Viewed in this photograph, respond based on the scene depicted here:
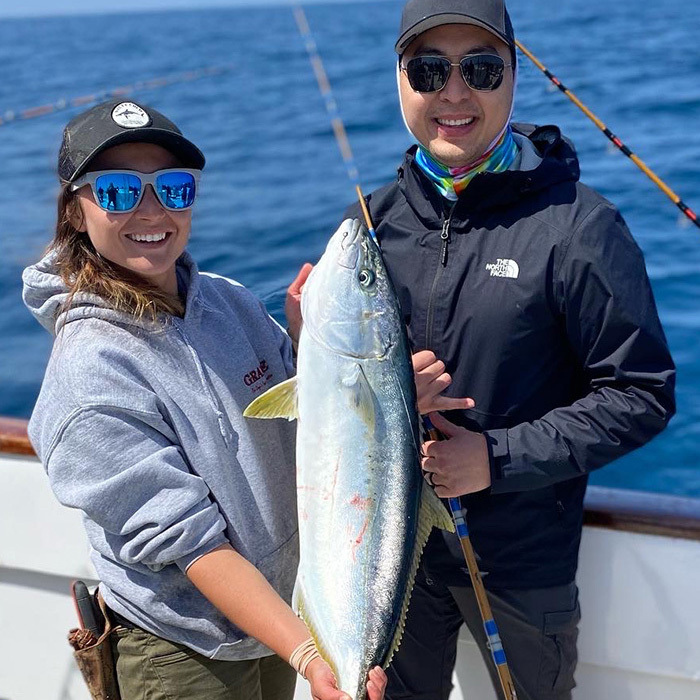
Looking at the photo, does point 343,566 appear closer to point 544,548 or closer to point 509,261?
point 544,548

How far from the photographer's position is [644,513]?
2447mm

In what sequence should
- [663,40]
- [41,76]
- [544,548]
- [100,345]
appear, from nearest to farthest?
[100,345]
[544,548]
[663,40]
[41,76]

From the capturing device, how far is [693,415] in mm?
5621

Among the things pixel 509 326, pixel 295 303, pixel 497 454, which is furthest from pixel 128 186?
pixel 497 454

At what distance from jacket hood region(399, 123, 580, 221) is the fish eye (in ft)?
1.15

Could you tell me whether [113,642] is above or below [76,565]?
above

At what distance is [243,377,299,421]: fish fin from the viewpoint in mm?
1873

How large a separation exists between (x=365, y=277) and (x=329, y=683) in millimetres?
856

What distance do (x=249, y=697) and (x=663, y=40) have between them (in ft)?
56.9

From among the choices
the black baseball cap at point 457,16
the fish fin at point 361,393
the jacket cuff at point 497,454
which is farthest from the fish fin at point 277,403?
the black baseball cap at point 457,16

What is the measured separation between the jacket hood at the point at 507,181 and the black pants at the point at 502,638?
0.95 metres

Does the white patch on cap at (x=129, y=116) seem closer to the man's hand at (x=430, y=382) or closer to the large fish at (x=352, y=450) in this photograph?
the large fish at (x=352, y=450)

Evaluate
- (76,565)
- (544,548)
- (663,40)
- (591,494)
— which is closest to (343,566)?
(544,548)

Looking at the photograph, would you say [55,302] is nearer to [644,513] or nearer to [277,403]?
[277,403]
